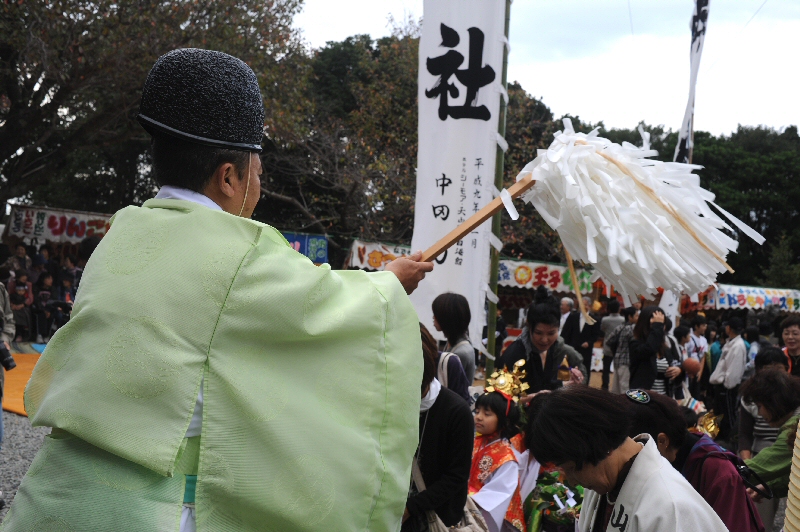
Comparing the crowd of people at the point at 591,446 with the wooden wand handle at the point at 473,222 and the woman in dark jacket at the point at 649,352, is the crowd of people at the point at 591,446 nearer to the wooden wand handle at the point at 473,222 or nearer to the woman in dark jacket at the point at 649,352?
the woman in dark jacket at the point at 649,352

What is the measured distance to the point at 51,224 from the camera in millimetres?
15352

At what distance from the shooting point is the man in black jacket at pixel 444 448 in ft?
10.1

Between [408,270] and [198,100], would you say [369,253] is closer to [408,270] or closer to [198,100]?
[408,270]

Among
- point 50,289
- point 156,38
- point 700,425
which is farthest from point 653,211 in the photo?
point 50,289

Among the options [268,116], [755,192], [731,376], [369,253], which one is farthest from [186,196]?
[755,192]

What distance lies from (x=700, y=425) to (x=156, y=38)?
9.99 m

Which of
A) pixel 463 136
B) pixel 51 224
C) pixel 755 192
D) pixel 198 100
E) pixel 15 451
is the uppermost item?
pixel 755 192

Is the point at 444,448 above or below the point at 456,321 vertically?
below

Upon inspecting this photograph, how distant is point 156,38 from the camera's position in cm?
1114

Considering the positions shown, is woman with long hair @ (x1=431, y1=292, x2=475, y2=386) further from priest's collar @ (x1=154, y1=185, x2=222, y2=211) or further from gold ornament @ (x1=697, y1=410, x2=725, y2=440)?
priest's collar @ (x1=154, y1=185, x2=222, y2=211)

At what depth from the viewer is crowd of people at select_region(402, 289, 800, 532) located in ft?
7.00

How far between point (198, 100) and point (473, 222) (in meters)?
1.03

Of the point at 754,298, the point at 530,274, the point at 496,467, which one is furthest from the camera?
the point at 754,298

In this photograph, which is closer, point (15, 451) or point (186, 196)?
point (186, 196)
